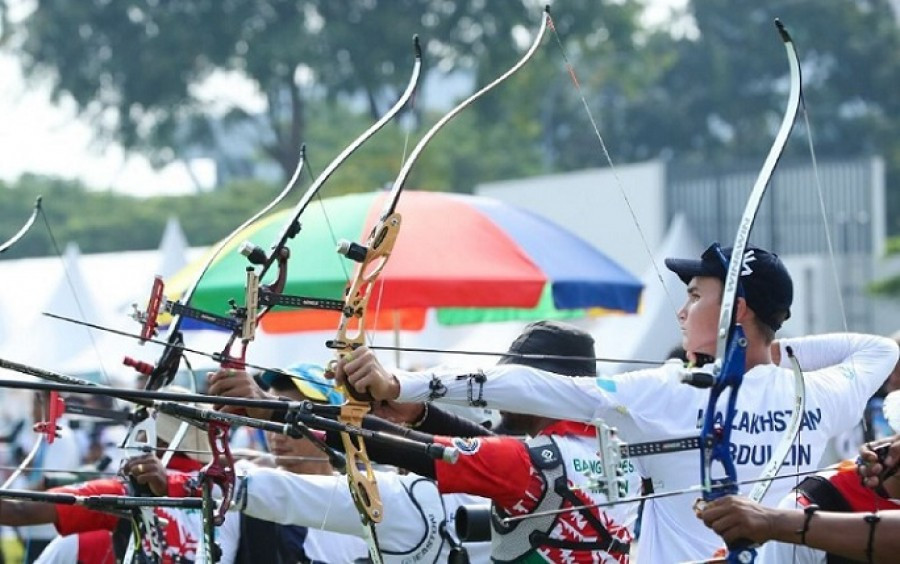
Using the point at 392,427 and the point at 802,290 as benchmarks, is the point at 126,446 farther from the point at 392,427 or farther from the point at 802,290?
the point at 802,290

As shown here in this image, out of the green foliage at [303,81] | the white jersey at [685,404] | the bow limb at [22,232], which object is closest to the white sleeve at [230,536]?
the bow limb at [22,232]

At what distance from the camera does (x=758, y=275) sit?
4.09m

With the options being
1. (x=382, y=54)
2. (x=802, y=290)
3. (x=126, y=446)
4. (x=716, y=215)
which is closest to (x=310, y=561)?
(x=126, y=446)

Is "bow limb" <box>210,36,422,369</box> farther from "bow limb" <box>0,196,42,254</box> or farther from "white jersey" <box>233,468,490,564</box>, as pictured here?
"bow limb" <box>0,196,42,254</box>

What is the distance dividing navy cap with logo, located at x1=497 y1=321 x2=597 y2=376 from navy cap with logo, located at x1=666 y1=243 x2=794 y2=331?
15.6 inches

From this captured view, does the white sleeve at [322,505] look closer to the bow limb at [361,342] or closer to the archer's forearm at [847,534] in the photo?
the bow limb at [361,342]

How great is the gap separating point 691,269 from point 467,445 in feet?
2.35

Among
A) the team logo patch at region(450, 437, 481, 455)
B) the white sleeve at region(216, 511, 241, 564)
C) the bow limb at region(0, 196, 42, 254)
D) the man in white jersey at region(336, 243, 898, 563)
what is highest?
the bow limb at region(0, 196, 42, 254)

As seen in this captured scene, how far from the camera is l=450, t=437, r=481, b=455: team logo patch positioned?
12.3 feet

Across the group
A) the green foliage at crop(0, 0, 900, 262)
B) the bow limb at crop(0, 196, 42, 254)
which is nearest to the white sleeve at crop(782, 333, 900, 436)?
the bow limb at crop(0, 196, 42, 254)

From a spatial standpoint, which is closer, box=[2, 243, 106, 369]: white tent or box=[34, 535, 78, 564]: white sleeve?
box=[34, 535, 78, 564]: white sleeve

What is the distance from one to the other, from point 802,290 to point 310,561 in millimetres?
14606

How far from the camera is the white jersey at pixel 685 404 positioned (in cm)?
362

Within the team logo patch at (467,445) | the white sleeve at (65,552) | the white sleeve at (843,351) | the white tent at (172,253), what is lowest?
the white sleeve at (65,552)
